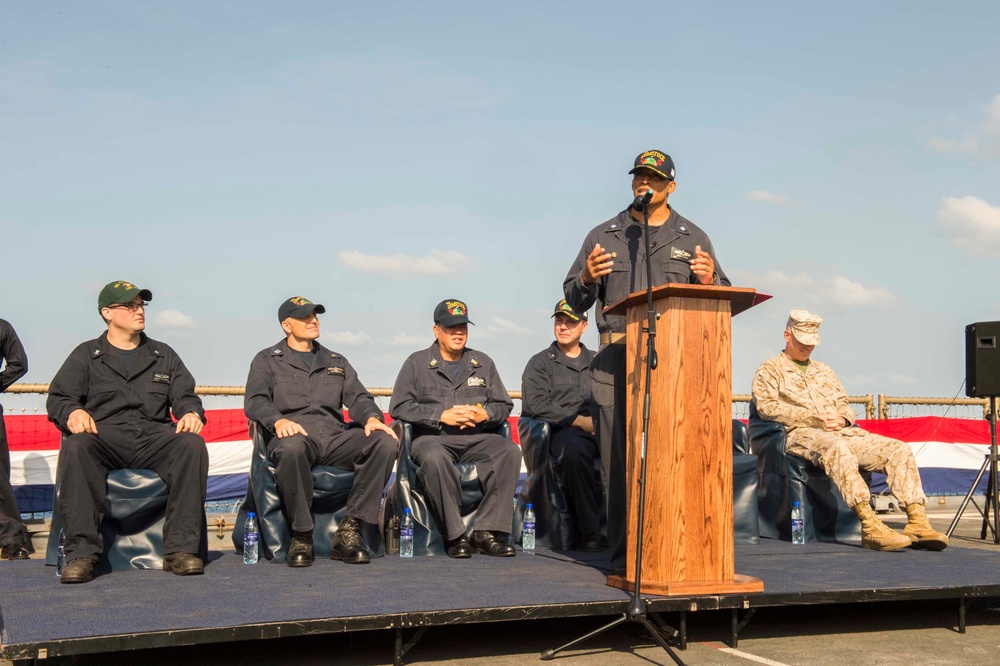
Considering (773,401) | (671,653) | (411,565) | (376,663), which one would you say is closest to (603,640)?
(671,653)

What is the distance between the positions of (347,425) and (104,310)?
1633 millimetres

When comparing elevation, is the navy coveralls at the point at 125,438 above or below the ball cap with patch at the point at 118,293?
→ below

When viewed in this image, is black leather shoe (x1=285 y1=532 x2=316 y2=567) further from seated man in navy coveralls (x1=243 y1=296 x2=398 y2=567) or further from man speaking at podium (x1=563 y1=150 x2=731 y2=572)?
man speaking at podium (x1=563 y1=150 x2=731 y2=572)

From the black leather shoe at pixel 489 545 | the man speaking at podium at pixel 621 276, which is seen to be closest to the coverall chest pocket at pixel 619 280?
the man speaking at podium at pixel 621 276

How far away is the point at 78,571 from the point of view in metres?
4.54

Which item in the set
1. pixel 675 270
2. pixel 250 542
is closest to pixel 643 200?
pixel 675 270

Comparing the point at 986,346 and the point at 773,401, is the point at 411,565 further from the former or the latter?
the point at 986,346

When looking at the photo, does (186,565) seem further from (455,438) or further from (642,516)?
(642,516)

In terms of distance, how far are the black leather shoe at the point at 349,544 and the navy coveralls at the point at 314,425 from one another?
0.07m

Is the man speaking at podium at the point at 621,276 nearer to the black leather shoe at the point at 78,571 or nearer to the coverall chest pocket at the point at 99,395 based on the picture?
the black leather shoe at the point at 78,571

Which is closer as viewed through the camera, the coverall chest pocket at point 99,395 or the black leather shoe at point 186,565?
the black leather shoe at point 186,565

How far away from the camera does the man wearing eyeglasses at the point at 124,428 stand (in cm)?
480

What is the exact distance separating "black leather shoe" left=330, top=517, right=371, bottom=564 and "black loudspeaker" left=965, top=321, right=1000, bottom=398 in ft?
17.2

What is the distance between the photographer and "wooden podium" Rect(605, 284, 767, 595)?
3.98m
